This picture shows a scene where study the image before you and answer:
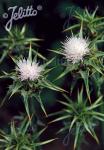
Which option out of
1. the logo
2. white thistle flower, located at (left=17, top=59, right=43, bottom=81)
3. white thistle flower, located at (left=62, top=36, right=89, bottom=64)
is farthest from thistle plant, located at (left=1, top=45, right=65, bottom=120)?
the logo

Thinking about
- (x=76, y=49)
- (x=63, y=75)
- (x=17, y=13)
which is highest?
(x=17, y=13)

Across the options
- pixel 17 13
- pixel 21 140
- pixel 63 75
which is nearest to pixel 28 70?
pixel 63 75

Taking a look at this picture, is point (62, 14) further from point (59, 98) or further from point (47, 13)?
point (59, 98)

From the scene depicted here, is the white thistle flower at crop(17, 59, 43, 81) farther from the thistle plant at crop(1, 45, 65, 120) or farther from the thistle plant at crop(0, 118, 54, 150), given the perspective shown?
the thistle plant at crop(0, 118, 54, 150)

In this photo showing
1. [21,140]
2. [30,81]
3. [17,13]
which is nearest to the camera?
[30,81]

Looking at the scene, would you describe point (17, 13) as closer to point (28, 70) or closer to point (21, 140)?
point (28, 70)

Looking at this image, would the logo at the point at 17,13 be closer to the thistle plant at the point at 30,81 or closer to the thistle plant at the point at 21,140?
the thistle plant at the point at 30,81

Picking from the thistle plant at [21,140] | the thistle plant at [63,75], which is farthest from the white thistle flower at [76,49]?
the thistle plant at [21,140]
